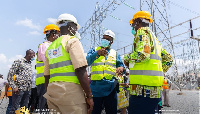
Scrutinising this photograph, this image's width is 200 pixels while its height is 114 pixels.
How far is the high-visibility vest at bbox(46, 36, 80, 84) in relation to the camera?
1646mm

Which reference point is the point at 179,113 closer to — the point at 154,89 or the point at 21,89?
the point at 154,89

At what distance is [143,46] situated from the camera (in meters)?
1.93

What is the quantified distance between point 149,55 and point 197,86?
2479 cm

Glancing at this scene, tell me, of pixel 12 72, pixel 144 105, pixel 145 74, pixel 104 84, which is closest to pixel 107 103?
pixel 104 84

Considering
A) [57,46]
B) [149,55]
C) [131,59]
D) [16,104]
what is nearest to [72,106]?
[57,46]

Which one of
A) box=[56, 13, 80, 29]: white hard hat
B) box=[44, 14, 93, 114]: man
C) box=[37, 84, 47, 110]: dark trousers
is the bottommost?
box=[37, 84, 47, 110]: dark trousers

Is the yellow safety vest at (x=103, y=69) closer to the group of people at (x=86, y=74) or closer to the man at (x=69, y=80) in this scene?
the group of people at (x=86, y=74)

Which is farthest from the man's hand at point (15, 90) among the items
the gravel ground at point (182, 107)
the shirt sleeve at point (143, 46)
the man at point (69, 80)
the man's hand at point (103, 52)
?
the shirt sleeve at point (143, 46)

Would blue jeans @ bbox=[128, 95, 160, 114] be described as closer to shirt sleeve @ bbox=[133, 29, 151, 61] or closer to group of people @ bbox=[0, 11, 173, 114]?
group of people @ bbox=[0, 11, 173, 114]

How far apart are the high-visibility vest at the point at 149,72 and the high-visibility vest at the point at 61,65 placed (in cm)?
73

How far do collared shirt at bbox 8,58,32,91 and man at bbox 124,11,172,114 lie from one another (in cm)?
316

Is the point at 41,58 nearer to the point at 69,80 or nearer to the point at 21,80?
the point at 69,80

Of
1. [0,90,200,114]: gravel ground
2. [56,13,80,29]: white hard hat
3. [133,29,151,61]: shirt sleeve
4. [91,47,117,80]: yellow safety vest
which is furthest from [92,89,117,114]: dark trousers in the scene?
[0,90,200,114]: gravel ground

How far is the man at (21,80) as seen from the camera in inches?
163
